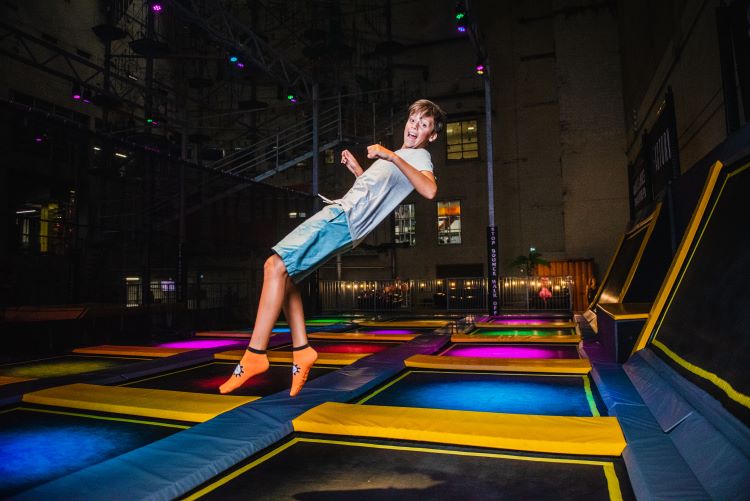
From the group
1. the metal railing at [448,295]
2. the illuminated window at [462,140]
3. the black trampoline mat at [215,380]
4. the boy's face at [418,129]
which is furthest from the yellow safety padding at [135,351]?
the illuminated window at [462,140]

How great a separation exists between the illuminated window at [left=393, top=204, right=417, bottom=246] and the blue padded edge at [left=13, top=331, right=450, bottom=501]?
14423mm

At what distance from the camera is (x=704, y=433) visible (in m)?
2.16

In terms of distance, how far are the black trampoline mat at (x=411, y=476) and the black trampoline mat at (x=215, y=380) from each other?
5.08 feet

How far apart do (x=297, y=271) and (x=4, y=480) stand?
162cm

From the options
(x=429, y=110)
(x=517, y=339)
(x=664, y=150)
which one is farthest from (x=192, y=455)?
(x=664, y=150)

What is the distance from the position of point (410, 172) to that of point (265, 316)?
0.92m

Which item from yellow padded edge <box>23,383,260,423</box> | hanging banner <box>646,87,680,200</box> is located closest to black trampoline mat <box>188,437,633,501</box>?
yellow padded edge <box>23,383,260,423</box>

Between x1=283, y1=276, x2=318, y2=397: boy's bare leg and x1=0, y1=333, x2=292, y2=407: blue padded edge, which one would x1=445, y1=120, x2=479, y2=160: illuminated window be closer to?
x1=0, y1=333, x2=292, y2=407: blue padded edge

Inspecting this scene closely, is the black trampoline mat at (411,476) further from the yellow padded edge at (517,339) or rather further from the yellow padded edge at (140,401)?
the yellow padded edge at (517,339)

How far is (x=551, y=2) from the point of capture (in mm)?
16969

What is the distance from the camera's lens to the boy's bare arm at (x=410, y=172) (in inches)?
83.4

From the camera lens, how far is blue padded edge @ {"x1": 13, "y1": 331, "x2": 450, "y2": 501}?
6.32 ft

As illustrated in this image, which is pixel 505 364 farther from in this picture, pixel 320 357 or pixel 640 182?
pixel 640 182

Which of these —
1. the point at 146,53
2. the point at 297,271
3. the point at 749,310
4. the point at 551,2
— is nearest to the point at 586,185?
the point at 551,2
